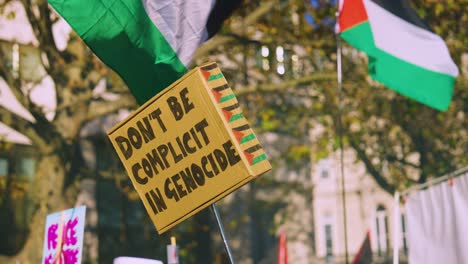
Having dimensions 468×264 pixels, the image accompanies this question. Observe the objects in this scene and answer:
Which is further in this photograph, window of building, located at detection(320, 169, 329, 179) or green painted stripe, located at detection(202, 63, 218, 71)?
window of building, located at detection(320, 169, 329, 179)

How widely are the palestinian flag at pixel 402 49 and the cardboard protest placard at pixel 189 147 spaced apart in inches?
211

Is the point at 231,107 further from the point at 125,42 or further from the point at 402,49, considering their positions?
the point at 402,49

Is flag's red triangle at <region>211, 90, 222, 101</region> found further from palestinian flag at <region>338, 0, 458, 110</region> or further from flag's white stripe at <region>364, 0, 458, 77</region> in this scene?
flag's white stripe at <region>364, 0, 458, 77</region>

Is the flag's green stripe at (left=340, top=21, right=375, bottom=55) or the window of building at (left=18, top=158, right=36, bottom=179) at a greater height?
the window of building at (left=18, top=158, right=36, bottom=179)

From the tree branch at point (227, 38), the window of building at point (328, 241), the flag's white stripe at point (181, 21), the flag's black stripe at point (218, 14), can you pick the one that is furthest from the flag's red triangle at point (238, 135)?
the window of building at point (328, 241)

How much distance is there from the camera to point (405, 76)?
1162 cm

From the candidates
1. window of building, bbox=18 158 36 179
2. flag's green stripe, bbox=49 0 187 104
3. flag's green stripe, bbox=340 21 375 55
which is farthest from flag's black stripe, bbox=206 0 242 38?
window of building, bbox=18 158 36 179

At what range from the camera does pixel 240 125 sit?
6.33 metres

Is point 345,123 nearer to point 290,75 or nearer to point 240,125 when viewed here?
point 290,75

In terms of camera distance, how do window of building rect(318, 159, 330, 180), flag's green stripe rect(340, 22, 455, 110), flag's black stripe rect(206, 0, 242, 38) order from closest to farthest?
flag's black stripe rect(206, 0, 242, 38) < flag's green stripe rect(340, 22, 455, 110) < window of building rect(318, 159, 330, 180)

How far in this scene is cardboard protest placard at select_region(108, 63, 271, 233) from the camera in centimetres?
629

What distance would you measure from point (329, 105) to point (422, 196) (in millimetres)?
11379

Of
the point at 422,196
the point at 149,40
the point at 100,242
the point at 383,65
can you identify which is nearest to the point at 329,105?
the point at 100,242

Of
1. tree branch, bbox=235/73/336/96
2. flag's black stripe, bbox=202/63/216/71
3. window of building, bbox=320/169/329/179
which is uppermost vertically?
window of building, bbox=320/169/329/179
